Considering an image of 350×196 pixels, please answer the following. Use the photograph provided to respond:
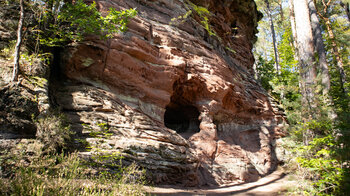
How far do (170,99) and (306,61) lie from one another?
5794mm

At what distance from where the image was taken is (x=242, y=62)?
51.1ft

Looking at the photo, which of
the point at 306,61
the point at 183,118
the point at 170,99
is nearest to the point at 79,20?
the point at 170,99

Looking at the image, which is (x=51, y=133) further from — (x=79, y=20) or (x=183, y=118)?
(x=183, y=118)

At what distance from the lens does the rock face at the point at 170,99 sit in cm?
672

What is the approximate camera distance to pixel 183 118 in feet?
40.4

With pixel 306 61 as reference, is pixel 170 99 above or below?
below

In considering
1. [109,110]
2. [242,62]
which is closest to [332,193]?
[109,110]

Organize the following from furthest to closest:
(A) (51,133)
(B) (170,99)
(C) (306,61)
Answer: (B) (170,99) → (C) (306,61) → (A) (51,133)

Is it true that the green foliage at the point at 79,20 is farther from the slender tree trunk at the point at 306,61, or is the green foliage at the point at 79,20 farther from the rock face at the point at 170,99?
the slender tree trunk at the point at 306,61

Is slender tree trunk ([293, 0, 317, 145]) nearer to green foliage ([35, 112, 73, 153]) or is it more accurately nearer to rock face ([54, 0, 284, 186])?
rock face ([54, 0, 284, 186])

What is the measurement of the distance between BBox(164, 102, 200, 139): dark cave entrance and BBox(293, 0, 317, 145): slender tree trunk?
210 inches

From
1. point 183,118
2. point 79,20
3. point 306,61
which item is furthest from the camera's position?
point 183,118

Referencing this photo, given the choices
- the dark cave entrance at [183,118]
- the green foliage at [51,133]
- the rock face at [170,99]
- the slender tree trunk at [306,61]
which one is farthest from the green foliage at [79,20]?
the slender tree trunk at [306,61]

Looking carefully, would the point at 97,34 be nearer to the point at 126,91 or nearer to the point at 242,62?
the point at 126,91
